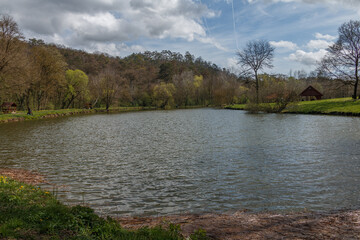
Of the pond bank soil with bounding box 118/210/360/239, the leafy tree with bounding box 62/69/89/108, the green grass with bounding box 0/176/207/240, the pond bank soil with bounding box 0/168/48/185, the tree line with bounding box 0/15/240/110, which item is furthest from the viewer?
the leafy tree with bounding box 62/69/89/108

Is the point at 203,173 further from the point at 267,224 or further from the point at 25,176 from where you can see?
the point at 25,176

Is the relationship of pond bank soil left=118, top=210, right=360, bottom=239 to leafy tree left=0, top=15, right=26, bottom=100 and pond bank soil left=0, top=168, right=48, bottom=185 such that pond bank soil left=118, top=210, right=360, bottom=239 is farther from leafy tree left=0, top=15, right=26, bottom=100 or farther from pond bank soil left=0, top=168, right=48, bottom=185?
leafy tree left=0, top=15, right=26, bottom=100

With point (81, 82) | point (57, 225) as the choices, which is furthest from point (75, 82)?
point (57, 225)

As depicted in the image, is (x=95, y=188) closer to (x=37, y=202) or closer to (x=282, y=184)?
(x=37, y=202)

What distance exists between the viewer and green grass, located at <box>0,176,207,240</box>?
4.50 metres

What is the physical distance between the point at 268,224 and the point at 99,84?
248 feet

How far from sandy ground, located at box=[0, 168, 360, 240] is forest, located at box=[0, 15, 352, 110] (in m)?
39.0

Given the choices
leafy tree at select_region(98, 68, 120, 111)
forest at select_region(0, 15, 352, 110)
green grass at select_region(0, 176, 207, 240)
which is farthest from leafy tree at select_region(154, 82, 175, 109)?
green grass at select_region(0, 176, 207, 240)

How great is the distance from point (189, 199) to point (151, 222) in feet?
6.48

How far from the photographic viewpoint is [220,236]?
5.05 metres

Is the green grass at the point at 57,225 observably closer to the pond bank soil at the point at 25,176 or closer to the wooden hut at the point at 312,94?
the pond bank soil at the point at 25,176

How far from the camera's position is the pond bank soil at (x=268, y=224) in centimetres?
506

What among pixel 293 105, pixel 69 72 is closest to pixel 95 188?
pixel 293 105

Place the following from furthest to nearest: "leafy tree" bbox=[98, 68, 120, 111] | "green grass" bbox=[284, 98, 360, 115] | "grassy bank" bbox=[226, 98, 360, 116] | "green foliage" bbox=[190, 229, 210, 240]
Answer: "leafy tree" bbox=[98, 68, 120, 111], "green grass" bbox=[284, 98, 360, 115], "grassy bank" bbox=[226, 98, 360, 116], "green foliage" bbox=[190, 229, 210, 240]
